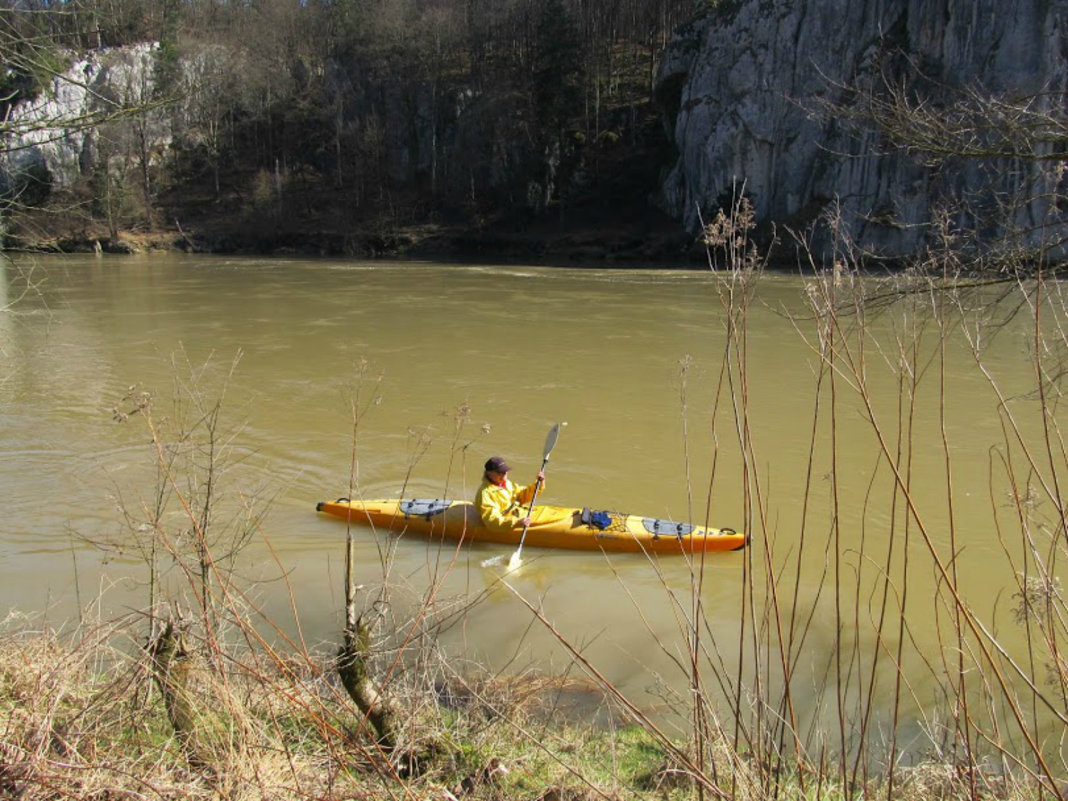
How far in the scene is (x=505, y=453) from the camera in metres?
8.71

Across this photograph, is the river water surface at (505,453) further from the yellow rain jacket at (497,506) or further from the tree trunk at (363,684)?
the yellow rain jacket at (497,506)

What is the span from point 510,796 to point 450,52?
51.3m

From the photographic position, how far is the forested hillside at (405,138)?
40.0 meters

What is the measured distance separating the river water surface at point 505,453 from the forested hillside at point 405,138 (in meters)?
20.8

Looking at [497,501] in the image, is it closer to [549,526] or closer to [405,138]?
[549,526]

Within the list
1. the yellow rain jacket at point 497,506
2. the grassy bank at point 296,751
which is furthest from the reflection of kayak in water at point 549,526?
the grassy bank at point 296,751

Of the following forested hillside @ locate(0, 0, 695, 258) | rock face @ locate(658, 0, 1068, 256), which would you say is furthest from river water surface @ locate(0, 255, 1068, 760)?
forested hillside @ locate(0, 0, 695, 258)

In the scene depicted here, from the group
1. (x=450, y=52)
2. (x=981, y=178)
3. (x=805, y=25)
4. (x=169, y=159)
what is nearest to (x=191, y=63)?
(x=169, y=159)

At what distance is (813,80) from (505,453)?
2827cm

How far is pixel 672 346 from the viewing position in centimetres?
1448

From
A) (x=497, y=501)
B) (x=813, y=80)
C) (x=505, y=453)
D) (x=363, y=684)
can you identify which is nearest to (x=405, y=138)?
(x=813, y=80)

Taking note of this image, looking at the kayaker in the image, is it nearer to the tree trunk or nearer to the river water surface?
the river water surface

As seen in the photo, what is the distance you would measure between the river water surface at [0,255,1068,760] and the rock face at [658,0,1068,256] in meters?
12.6

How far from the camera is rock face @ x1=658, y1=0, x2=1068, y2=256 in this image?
2556cm
